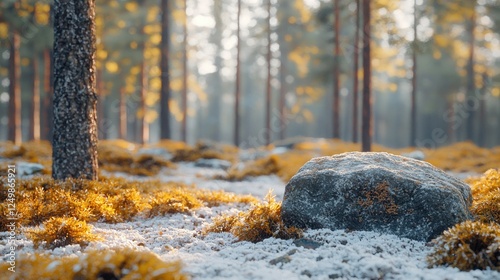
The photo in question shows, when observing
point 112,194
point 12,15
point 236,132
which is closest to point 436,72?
point 236,132

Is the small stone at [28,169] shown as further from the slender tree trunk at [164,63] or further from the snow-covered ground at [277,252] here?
the slender tree trunk at [164,63]

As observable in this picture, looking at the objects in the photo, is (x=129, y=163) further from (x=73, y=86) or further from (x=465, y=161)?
(x=465, y=161)

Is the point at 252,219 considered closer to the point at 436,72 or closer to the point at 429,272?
the point at 429,272

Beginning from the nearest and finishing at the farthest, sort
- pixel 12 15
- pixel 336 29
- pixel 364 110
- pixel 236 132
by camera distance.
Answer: pixel 364 110
pixel 12 15
pixel 336 29
pixel 236 132

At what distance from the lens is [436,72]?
33719mm

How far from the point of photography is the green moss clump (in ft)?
15.4

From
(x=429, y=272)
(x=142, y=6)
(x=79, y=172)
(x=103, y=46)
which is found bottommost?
(x=429, y=272)

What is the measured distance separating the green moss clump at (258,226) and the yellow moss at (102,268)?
1.53m

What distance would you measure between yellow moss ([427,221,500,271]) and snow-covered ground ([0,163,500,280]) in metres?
0.12

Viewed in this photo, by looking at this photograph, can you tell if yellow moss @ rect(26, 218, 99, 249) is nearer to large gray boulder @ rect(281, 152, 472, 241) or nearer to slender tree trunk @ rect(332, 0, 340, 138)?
large gray boulder @ rect(281, 152, 472, 241)

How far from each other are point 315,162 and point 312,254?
6.23 ft

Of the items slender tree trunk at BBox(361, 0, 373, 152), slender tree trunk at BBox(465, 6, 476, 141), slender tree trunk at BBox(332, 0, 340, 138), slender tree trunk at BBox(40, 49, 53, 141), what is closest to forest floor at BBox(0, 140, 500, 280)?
slender tree trunk at BBox(361, 0, 373, 152)

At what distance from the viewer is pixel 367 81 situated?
43.2ft

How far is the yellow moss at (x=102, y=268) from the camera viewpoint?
3.10 meters
